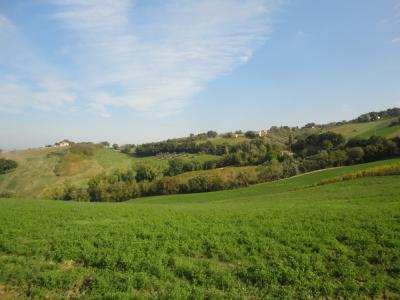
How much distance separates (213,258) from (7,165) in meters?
125

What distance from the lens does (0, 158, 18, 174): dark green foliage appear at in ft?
372

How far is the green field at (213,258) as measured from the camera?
32.4 feet

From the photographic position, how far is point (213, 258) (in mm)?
12367

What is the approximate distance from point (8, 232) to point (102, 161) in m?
124

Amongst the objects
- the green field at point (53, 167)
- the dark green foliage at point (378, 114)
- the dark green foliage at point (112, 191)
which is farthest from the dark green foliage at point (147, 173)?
the dark green foliage at point (378, 114)

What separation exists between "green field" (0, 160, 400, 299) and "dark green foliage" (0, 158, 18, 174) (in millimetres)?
113031

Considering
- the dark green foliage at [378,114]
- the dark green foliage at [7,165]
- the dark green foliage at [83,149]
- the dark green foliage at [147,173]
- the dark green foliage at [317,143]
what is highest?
the dark green foliage at [378,114]

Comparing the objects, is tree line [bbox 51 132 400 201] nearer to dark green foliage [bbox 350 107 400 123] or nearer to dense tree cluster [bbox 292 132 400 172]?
dense tree cluster [bbox 292 132 400 172]

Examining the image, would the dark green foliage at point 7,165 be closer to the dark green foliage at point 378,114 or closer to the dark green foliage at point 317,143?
the dark green foliage at point 317,143

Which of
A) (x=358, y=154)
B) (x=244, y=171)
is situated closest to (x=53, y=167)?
(x=244, y=171)

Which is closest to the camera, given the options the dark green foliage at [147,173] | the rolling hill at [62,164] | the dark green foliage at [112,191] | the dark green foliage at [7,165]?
the dark green foliage at [112,191]

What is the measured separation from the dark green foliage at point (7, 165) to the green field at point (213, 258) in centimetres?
11303

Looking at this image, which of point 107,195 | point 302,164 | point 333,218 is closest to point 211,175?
point 302,164

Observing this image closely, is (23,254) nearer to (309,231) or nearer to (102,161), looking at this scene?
(309,231)
